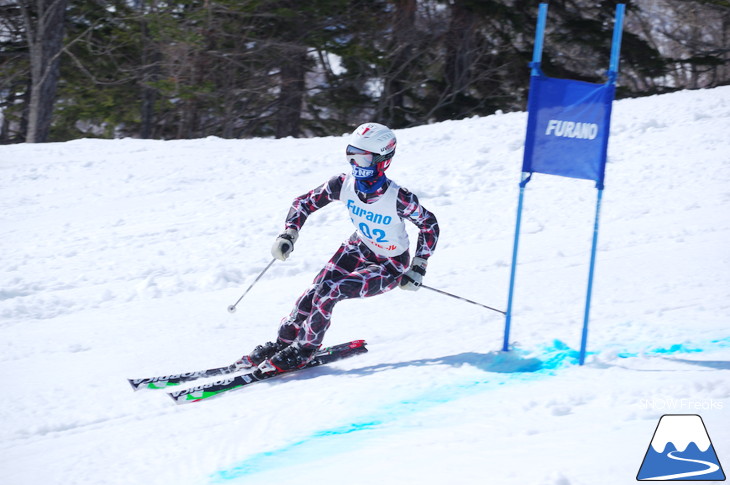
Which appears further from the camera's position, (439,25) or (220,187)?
(439,25)

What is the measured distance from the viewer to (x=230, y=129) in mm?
16906

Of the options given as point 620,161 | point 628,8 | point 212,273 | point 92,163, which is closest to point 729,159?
point 620,161

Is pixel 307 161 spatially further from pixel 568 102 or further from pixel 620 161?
pixel 568 102

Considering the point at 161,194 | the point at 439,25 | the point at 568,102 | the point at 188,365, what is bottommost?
the point at 188,365

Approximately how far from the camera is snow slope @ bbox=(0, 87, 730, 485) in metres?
3.29

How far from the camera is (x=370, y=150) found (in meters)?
4.30

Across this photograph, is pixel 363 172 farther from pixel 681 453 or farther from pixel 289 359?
pixel 681 453

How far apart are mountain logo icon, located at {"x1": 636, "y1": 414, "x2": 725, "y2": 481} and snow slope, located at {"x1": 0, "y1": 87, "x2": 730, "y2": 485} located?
0.19 feet

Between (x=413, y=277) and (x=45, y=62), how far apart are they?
13.2 m

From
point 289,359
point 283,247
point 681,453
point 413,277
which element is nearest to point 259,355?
point 289,359

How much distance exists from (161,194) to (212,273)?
2.63m

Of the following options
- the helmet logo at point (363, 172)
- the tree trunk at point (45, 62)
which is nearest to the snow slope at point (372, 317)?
the helmet logo at point (363, 172)

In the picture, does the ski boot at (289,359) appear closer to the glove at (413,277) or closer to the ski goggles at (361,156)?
the glove at (413,277)

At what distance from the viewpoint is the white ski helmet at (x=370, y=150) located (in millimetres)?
4301
